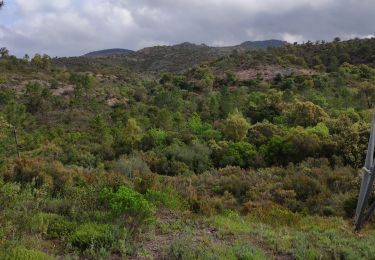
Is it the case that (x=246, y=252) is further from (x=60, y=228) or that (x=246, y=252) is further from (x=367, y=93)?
(x=367, y=93)

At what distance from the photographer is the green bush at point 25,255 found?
21.0 feet

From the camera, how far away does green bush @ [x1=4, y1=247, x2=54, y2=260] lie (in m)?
6.41

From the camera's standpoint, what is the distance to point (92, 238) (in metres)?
7.59

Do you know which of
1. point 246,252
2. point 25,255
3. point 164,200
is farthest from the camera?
point 164,200

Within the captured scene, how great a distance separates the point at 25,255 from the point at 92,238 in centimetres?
132

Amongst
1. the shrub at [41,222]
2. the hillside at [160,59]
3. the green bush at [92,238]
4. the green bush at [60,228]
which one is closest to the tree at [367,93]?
the shrub at [41,222]

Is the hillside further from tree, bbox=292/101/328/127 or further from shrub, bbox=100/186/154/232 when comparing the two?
shrub, bbox=100/186/154/232

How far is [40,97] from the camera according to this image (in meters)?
Result: 55.5

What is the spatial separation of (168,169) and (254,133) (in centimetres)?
770

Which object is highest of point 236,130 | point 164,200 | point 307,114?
point 307,114

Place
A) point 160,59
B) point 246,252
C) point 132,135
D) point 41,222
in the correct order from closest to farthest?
1. point 246,252
2. point 41,222
3. point 132,135
4. point 160,59

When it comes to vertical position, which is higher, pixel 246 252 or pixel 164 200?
pixel 246 252

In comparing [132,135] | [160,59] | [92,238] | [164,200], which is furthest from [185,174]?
[160,59]

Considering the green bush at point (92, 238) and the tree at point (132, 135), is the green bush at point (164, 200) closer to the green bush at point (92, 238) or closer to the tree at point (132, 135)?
the green bush at point (92, 238)
